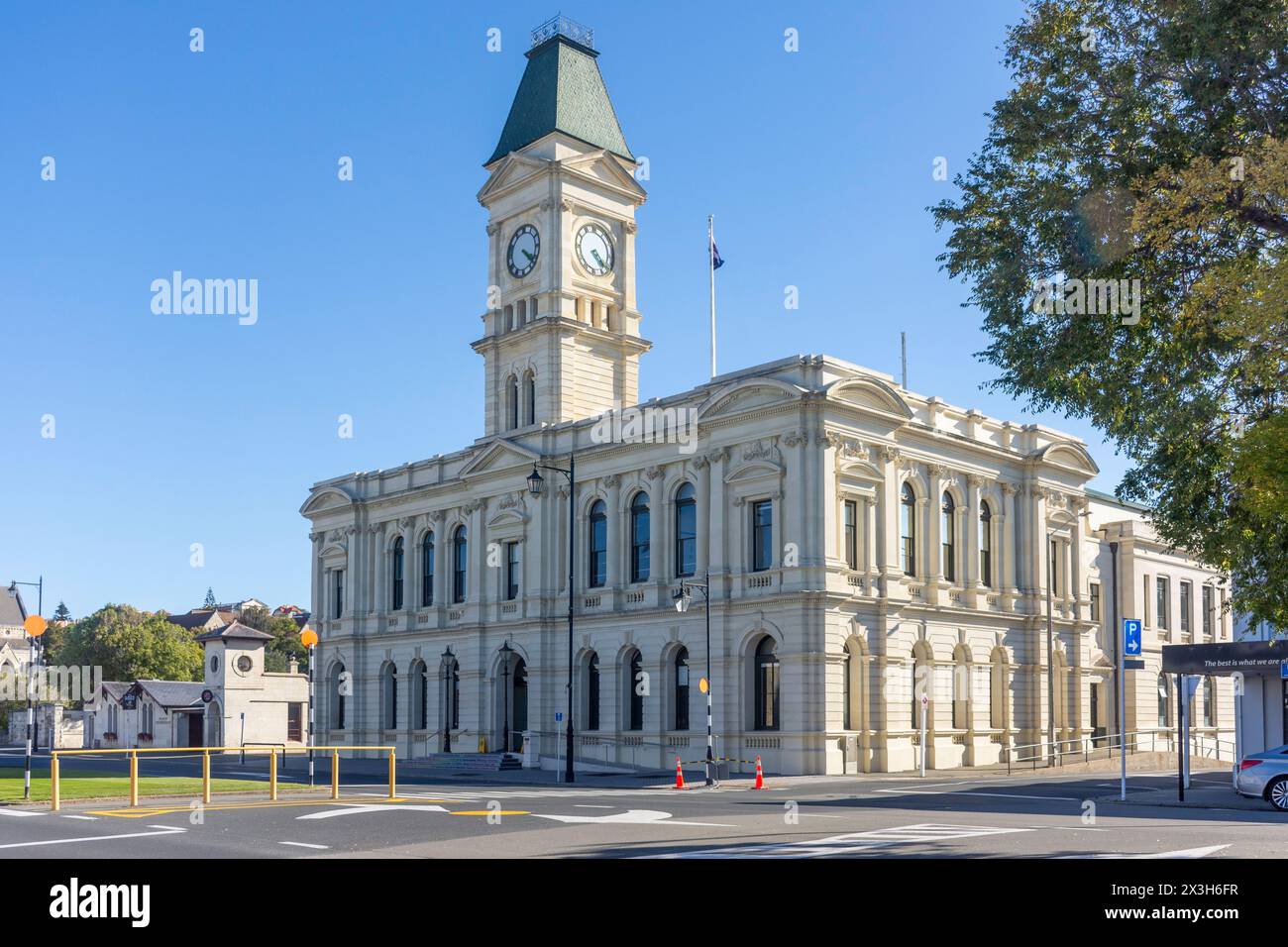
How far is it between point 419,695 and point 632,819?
133 ft

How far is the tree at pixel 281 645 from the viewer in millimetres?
126438

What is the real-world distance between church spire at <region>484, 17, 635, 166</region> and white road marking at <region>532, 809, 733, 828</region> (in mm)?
41654

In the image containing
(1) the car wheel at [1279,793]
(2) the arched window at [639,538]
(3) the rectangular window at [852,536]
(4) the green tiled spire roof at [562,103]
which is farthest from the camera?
(4) the green tiled spire roof at [562,103]

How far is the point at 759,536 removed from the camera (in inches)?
1836

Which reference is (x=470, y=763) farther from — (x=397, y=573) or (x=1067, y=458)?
(x=1067, y=458)

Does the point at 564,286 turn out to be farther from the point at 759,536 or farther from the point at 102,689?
the point at 102,689

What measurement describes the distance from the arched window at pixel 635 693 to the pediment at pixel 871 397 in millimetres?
12629

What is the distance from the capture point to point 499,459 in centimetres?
5644

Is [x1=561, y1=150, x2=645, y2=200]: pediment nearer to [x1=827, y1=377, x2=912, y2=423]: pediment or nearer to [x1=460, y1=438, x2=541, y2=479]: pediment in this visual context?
[x1=460, y1=438, x2=541, y2=479]: pediment

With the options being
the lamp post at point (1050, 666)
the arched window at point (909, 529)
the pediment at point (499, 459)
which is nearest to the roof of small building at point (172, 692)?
the pediment at point (499, 459)

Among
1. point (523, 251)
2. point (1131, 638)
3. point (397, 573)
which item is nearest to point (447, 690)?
point (397, 573)

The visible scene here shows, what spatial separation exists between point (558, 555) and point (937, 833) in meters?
34.9

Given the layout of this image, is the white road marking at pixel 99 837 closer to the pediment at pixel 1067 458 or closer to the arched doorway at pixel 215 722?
the pediment at pixel 1067 458

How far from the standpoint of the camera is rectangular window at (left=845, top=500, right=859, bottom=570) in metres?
46.2
